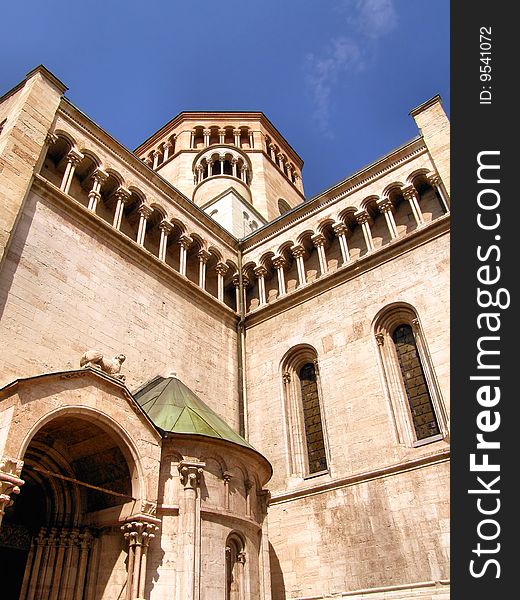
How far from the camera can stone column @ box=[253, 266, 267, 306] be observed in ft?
65.1

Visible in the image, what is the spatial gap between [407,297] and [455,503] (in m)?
9.12

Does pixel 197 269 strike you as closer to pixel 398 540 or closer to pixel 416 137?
pixel 416 137

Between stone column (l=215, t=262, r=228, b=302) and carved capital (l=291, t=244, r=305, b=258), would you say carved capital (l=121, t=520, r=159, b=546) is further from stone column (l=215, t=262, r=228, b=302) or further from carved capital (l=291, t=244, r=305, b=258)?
carved capital (l=291, t=244, r=305, b=258)

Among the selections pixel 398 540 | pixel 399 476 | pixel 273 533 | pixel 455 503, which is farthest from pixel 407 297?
pixel 455 503

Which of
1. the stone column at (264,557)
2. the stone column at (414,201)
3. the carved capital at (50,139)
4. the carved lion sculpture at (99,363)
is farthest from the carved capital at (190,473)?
the stone column at (414,201)

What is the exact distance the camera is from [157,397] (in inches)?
506

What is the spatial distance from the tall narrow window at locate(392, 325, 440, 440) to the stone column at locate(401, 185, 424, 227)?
3734 mm

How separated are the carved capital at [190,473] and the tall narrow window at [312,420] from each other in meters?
6.00

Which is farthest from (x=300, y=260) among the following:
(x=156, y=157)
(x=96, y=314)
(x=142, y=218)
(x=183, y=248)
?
(x=156, y=157)

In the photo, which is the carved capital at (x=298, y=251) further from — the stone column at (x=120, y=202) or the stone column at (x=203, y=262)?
the stone column at (x=120, y=202)

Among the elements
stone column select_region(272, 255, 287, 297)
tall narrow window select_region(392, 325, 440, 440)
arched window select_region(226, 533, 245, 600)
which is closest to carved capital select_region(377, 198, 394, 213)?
stone column select_region(272, 255, 287, 297)

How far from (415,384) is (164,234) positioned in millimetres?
9920

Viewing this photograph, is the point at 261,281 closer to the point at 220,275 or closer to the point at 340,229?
the point at 220,275

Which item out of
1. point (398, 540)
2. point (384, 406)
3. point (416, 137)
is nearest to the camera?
point (398, 540)
